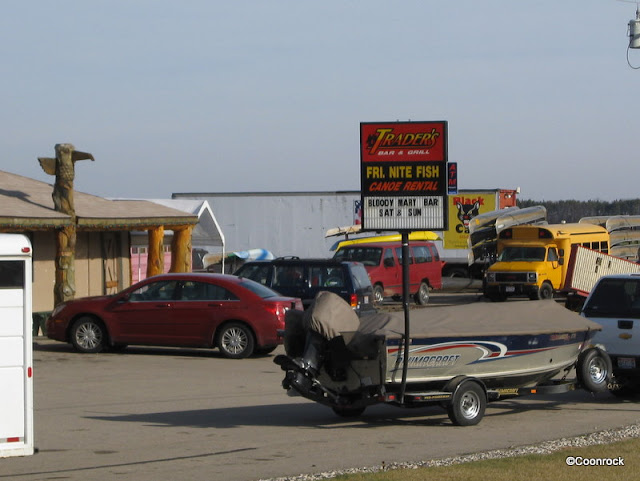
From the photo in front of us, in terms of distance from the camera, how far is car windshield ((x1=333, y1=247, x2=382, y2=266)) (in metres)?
32.9

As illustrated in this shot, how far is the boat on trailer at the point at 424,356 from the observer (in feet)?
36.6

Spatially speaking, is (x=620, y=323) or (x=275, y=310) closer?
(x=620, y=323)

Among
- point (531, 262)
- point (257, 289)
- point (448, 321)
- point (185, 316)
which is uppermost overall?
point (531, 262)

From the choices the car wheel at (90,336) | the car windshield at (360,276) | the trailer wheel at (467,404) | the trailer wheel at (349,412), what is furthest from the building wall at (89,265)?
the trailer wheel at (467,404)

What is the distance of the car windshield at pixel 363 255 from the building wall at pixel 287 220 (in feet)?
37.6

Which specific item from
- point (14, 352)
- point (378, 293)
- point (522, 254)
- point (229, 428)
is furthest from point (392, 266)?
point (14, 352)

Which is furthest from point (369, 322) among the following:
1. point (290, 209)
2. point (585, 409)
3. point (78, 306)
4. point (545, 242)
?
point (290, 209)

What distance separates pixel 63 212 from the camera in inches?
923

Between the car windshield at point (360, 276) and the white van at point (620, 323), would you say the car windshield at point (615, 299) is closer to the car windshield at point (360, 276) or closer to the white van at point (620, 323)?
the white van at point (620, 323)

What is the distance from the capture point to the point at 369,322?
11594 millimetres

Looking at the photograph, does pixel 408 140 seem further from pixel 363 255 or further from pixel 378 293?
pixel 363 255

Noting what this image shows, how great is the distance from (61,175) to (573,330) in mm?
14835

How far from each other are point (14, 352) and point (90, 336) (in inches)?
414

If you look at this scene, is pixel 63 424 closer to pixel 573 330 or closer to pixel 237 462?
pixel 237 462
